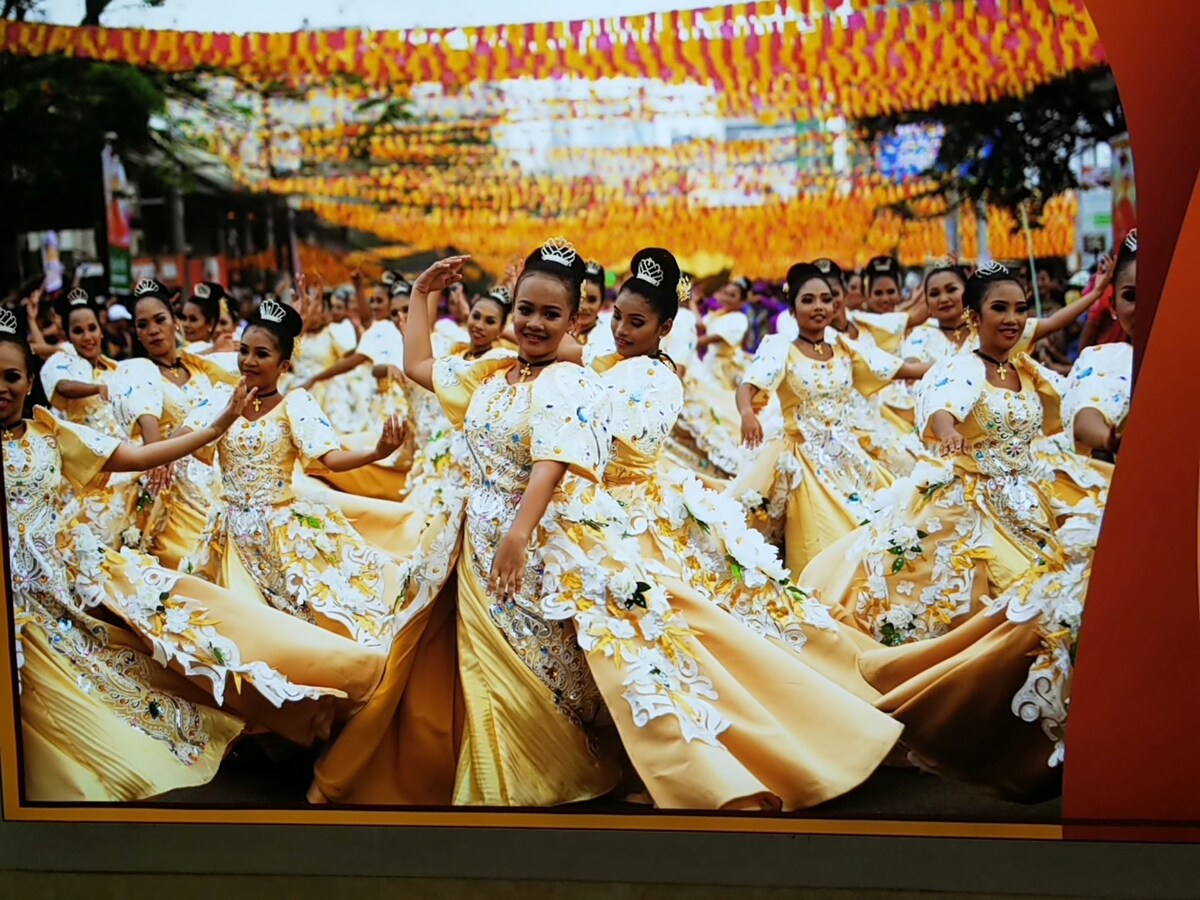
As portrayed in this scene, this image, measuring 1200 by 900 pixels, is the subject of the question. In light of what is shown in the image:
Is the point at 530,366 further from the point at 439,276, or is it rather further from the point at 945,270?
the point at 945,270

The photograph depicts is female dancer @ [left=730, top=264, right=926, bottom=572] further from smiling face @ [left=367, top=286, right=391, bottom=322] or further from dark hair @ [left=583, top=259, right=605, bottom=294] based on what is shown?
smiling face @ [left=367, top=286, right=391, bottom=322]

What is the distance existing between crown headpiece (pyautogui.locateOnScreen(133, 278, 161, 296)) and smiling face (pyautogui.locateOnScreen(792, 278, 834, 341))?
7.77ft

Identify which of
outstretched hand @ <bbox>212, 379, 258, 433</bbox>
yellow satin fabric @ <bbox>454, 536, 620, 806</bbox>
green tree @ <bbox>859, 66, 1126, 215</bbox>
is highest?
green tree @ <bbox>859, 66, 1126, 215</bbox>

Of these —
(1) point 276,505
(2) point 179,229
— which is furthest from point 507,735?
(2) point 179,229

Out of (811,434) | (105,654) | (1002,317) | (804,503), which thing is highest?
(1002,317)

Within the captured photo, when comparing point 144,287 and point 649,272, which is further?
point 144,287

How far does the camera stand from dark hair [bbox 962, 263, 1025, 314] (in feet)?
15.5

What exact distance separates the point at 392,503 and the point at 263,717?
4.81ft

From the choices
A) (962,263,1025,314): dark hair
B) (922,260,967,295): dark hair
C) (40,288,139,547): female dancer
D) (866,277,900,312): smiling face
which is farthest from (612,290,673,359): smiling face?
(40,288,139,547): female dancer

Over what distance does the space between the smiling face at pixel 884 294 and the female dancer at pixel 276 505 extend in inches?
72.6

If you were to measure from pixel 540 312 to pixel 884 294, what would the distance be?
1.49 m

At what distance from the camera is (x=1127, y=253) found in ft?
14.0

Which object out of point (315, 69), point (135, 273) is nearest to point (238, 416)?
point (135, 273)

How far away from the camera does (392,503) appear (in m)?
6.05
